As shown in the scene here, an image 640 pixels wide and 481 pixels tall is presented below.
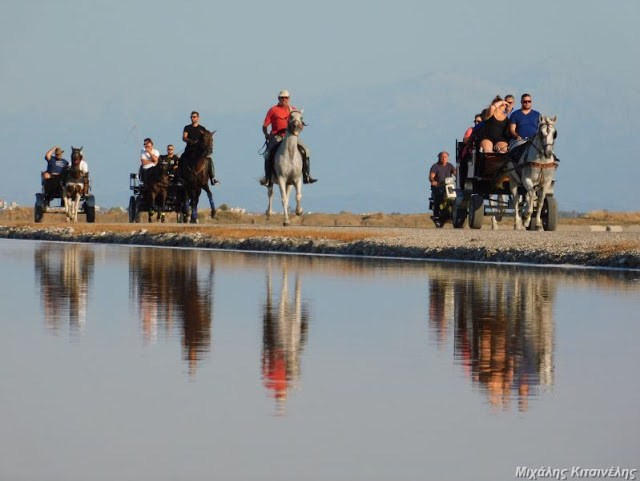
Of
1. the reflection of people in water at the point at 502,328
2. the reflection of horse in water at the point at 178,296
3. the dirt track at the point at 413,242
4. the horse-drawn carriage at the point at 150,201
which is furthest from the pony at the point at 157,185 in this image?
the reflection of people in water at the point at 502,328

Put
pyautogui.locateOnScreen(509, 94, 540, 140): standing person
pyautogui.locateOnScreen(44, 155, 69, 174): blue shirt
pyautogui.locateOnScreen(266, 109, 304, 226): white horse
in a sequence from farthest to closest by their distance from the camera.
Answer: pyautogui.locateOnScreen(44, 155, 69, 174): blue shirt, pyautogui.locateOnScreen(266, 109, 304, 226): white horse, pyautogui.locateOnScreen(509, 94, 540, 140): standing person

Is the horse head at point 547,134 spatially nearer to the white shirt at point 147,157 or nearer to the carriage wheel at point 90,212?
the white shirt at point 147,157

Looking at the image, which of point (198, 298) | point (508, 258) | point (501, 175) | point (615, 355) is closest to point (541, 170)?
point (501, 175)

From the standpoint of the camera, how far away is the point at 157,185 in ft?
168

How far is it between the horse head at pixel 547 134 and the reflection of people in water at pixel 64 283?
31.4ft

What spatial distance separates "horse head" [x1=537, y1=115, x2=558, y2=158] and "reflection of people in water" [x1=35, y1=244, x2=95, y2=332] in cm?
958

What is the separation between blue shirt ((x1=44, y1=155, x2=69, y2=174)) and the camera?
53500 mm

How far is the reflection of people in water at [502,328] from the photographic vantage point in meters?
10.2

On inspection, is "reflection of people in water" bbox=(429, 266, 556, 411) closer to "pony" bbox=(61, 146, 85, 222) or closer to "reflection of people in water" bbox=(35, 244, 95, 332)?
"reflection of people in water" bbox=(35, 244, 95, 332)

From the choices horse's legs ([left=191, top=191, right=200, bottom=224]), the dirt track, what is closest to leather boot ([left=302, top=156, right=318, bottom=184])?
the dirt track

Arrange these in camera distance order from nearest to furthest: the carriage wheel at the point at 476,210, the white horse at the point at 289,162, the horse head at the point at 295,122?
the carriage wheel at the point at 476,210 < the horse head at the point at 295,122 < the white horse at the point at 289,162

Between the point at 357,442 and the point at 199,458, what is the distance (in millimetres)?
883

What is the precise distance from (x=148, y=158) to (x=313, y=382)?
4294 centimetres

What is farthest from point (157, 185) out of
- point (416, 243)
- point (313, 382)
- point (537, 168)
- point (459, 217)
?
point (313, 382)
